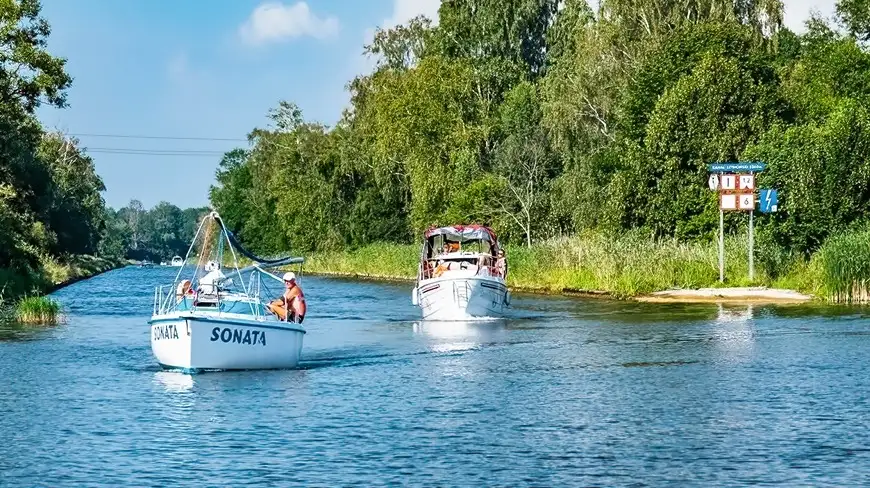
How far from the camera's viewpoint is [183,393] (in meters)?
27.8

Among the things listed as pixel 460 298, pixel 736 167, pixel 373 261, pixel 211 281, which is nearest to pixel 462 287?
pixel 460 298

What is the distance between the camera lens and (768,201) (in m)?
57.9

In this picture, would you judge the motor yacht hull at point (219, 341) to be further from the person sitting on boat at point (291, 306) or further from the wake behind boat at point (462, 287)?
the wake behind boat at point (462, 287)

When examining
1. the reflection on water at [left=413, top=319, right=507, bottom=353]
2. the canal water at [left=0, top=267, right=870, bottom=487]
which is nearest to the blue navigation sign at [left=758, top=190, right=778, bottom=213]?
the reflection on water at [left=413, top=319, right=507, bottom=353]

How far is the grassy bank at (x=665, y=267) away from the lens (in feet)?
165

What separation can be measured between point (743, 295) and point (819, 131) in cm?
1015

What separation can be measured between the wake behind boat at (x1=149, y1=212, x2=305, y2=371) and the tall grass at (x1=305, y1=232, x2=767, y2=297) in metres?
29.9

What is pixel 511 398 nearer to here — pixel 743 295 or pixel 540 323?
pixel 540 323

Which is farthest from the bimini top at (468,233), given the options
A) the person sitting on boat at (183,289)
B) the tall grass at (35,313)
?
the person sitting on boat at (183,289)

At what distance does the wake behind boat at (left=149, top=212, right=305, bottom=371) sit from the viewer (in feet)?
Answer: 97.3

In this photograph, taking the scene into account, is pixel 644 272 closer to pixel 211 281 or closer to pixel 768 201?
pixel 768 201

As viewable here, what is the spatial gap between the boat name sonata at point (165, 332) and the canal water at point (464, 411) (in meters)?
0.94

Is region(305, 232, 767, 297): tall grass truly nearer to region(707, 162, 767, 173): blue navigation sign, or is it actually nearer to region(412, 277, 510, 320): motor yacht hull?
region(707, 162, 767, 173): blue navigation sign

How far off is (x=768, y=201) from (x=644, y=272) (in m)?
6.56
